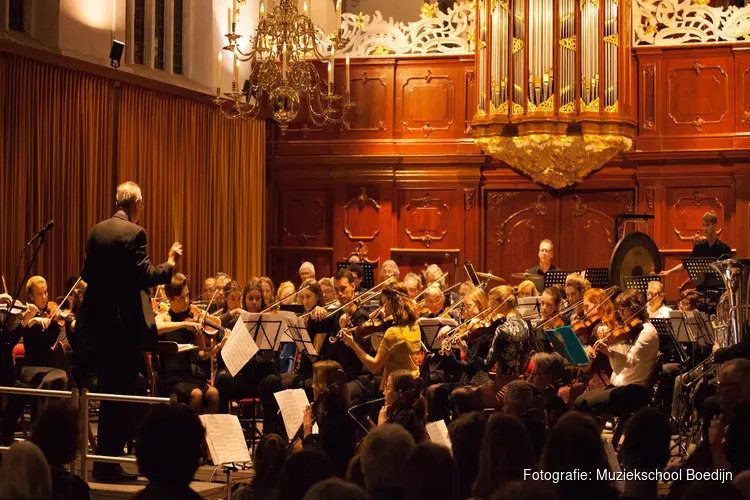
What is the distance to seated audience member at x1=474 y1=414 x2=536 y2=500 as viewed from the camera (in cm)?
380

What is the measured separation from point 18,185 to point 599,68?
659 cm

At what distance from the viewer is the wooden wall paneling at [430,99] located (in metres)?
14.0

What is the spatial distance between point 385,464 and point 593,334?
4.94 m

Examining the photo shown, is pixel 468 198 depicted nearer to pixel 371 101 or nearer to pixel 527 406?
pixel 371 101

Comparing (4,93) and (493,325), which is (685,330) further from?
(4,93)

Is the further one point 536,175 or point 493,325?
point 536,175

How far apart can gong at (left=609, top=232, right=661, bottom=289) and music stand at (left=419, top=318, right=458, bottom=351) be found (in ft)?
12.5

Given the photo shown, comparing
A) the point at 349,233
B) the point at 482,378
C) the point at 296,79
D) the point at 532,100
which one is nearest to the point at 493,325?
the point at 482,378

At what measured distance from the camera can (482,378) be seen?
8.44 m

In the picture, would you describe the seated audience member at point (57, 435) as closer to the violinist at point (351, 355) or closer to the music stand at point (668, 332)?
the violinist at point (351, 355)

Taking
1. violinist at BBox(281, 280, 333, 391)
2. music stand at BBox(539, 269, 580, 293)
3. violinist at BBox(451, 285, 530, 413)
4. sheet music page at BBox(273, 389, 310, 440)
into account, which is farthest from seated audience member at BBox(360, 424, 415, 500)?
music stand at BBox(539, 269, 580, 293)

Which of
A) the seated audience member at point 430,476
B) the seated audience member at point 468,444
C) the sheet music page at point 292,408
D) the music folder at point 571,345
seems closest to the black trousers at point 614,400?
the music folder at point 571,345

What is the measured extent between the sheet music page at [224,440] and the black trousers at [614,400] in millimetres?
2978

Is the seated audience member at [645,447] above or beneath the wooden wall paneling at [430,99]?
beneath
